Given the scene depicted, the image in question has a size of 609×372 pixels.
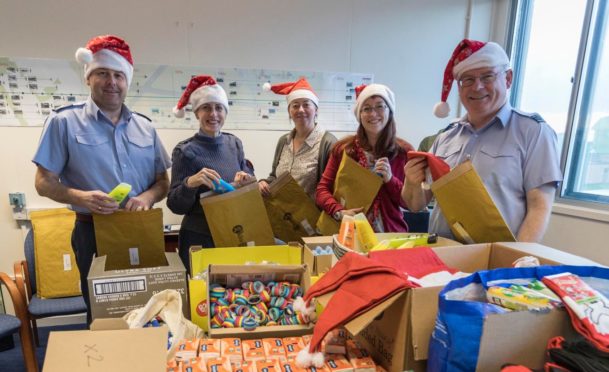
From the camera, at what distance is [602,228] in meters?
2.14

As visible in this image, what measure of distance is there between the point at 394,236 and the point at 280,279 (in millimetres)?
460

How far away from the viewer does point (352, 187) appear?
5.40 feet

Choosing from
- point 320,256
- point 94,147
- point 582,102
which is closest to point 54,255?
point 94,147

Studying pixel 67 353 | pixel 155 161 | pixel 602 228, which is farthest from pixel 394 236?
pixel 602 228

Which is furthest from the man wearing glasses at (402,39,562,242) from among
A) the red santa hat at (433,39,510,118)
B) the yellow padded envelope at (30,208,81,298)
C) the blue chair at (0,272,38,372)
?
the yellow padded envelope at (30,208,81,298)

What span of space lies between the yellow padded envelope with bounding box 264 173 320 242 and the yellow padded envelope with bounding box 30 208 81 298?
160cm

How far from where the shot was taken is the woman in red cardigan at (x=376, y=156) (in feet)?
5.49

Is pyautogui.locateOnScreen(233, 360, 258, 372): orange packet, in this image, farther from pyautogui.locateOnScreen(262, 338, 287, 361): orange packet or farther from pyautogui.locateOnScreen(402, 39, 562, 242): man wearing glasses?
pyautogui.locateOnScreen(402, 39, 562, 242): man wearing glasses

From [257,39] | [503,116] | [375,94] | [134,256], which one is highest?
[257,39]

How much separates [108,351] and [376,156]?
1361mm

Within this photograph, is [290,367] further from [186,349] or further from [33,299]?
[33,299]

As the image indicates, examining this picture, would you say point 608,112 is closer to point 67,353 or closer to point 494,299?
point 494,299

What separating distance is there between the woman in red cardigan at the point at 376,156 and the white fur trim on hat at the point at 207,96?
2.15 ft

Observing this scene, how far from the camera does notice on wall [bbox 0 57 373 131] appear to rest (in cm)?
239
